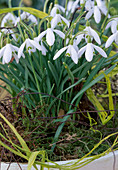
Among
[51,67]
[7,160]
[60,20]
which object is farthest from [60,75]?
[7,160]

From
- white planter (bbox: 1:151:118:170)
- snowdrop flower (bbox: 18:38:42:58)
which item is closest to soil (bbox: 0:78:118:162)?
white planter (bbox: 1:151:118:170)

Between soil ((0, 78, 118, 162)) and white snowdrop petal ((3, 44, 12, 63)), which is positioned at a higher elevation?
white snowdrop petal ((3, 44, 12, 63))

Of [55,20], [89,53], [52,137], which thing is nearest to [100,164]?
[52,137]

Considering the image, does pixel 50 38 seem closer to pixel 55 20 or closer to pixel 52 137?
pixel 55 20

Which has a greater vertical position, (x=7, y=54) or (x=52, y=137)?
(x=7, y=54)

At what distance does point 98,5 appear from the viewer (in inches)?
25.9

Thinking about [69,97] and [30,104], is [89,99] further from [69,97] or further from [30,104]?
[30,104]

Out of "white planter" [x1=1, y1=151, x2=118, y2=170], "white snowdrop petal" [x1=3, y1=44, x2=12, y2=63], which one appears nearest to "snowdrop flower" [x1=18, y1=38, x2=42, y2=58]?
"white snowdrop petal" [x1=3, y1=44, x2=12, y2=63]

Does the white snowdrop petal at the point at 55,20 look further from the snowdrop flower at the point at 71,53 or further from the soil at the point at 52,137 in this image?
the soil at the point at 52,137

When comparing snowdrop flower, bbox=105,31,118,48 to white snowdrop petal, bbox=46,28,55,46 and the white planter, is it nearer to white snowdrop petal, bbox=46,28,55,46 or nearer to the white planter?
white snowdrop petal, bbox=46,28,55,46

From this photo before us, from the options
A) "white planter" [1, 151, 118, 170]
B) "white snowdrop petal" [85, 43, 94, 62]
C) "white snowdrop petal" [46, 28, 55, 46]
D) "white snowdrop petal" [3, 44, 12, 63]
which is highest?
"white snowdrop petal" [46, 28, 55, 46]

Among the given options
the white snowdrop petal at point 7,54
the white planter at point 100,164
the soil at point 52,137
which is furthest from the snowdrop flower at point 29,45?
the white planter at point 100,164

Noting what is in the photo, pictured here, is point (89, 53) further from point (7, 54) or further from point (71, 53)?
point (7, 54)

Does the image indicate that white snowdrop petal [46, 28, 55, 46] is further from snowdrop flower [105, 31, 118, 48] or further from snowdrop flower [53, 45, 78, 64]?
snowdrop flower [105, 31, 118, 48]
